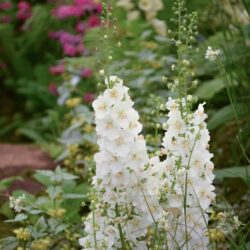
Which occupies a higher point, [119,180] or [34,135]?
[34,135]

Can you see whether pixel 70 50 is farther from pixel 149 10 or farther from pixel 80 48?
pixel 149 10

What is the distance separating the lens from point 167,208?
95.4 inches

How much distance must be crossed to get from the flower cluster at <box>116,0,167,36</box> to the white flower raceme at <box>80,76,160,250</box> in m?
2.52

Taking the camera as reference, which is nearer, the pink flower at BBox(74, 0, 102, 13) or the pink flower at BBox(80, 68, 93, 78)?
the pink flower at BBox(80, 68, 93, 78)

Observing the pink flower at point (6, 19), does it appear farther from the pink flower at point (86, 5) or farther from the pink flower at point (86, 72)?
the pink flower at point (86, 72)

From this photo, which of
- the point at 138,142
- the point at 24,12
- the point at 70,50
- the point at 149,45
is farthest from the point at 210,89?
the point at 24,12

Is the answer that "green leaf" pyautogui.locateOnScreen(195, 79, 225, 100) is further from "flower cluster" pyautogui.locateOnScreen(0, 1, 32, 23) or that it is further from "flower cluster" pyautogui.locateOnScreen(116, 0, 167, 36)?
"flower cluster" pyautogui.locateOnScreen(0, 1, 32, 23)

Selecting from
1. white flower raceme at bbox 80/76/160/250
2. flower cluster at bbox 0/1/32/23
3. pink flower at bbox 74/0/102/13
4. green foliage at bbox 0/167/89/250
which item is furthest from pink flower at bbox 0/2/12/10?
white flower raceme at bbox 80/76/160/250

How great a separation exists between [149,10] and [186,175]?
2.77 metres

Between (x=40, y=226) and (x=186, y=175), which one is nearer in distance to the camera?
(x=186, y=175)

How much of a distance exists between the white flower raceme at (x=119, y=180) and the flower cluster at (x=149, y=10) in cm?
252

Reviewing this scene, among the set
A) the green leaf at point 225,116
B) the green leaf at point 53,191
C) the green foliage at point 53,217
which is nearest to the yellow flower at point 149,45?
the green leaf at point 225,116

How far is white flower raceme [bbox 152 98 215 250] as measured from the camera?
2.31 m

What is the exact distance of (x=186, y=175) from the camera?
7.54 feet
